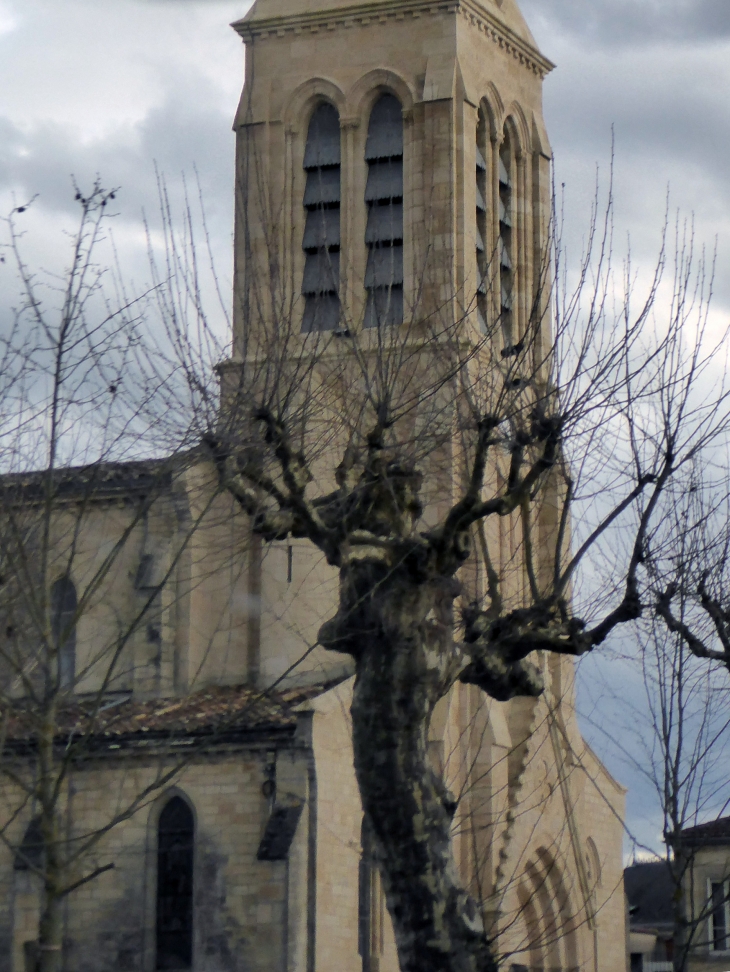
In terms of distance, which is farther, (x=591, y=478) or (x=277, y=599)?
(x=277, y=599)

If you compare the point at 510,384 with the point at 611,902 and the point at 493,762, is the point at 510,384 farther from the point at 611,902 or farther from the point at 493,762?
the point at 611,902

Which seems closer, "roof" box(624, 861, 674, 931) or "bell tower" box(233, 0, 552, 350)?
"bell tower" box(233, 0, 552, 350)

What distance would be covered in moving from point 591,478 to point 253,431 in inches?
134

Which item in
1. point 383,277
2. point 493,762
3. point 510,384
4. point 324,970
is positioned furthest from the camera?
point 383,277

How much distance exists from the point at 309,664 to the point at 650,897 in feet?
95.5

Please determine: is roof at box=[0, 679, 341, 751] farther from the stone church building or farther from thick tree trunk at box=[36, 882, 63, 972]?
thick tree trunk at box=[36, 882, 63, 972]

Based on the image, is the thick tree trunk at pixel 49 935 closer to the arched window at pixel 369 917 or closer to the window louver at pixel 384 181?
the arched window at pixel 369 917

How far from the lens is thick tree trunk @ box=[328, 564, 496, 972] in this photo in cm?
1709

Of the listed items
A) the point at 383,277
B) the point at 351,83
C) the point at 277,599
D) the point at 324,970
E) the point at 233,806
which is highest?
the point at 351,83

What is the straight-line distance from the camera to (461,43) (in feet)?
116

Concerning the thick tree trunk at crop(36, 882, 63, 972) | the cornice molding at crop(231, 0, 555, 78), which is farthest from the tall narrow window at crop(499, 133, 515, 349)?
the thick tree trunk at crop(36, 882, 63, 972)

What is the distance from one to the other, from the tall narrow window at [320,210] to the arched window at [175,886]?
9.15 m

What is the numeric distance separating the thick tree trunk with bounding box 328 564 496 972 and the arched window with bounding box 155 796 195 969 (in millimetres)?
12675

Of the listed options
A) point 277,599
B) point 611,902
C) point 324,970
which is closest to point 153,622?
point 277,599
